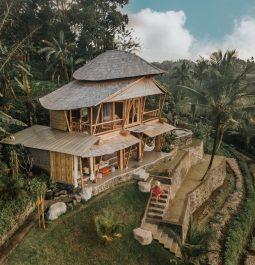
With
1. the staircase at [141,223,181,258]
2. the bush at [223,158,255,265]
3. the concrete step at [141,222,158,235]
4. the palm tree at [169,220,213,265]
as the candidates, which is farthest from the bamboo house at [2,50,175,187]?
the bush at [223,158,255,265]

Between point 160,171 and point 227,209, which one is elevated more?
point 160,171

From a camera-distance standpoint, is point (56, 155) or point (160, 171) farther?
point (160, 171)

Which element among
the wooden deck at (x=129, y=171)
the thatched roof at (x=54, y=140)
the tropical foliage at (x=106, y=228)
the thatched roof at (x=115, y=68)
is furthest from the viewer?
the thatched roof at (x=115, y=68)

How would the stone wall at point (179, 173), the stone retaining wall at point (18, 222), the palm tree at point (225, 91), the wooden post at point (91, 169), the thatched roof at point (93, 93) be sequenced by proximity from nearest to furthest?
the stone retaining wall at point (18, 222), the wooden post at point (91, 169), the thatched roof at point (93, 93), the stone wall at point (179, 173), the palm tree at point (225, 91)

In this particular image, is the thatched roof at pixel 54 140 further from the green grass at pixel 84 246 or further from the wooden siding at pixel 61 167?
the green grass at pixel 84 246

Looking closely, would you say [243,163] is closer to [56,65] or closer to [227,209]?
[227,209]

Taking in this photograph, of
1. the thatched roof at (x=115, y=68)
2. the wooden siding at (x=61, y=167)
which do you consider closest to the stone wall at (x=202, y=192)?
the wooden siding at (x=61, y=167)

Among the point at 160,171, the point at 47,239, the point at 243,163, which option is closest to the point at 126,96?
the point at 160,171
